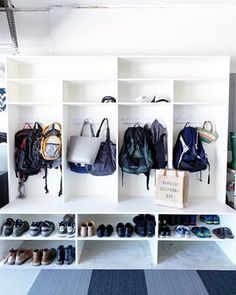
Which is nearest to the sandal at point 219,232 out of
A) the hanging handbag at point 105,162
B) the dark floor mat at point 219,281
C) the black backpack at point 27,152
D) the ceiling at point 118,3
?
the dark floor mat at point 219,281

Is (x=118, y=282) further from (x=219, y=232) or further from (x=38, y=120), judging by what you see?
(x=38, y=120)

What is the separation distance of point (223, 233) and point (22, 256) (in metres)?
1.88

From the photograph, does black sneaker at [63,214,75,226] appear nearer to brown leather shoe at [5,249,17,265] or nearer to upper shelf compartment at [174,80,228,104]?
brown leather shoe at [5,249,17,265]

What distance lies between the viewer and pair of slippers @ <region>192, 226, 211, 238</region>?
225 centimetres

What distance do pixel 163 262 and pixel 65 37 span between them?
251 cm

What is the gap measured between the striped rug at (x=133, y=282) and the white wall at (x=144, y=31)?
7.00ft

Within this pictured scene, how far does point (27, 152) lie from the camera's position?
254 cm

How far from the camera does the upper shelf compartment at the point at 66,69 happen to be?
→ 8.41ft

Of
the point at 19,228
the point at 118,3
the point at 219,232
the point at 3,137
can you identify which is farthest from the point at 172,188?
the point at 118,3

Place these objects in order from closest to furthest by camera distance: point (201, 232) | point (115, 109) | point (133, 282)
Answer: point (133, 282)
point (201, 232)
point (115, 109)

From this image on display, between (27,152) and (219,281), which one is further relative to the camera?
(27,152)

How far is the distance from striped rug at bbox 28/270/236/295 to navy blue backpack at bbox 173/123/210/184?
3.19 feet

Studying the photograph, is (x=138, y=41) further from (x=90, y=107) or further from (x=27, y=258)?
(x=27, y=258)

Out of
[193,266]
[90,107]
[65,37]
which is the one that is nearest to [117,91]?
[90,107]
